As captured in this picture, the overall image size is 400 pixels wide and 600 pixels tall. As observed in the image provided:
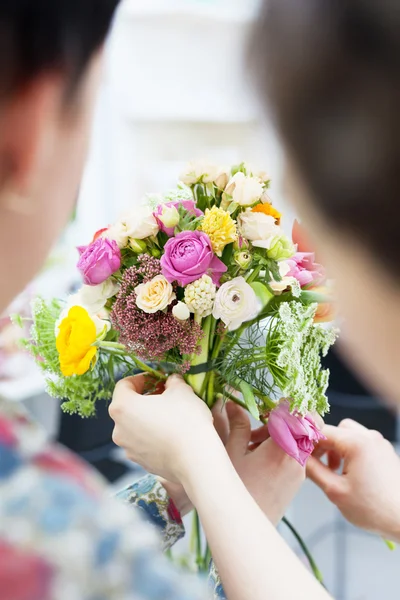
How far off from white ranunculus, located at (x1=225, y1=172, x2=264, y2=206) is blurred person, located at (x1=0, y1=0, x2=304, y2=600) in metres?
0.34

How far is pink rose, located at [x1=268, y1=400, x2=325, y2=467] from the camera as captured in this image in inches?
28.0

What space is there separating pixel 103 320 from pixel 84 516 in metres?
0.45

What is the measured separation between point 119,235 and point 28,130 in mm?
374

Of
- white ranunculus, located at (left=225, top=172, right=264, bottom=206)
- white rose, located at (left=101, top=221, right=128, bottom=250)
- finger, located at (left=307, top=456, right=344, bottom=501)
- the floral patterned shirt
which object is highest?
white ranunculus, located at (left=225, top=172, right=264, bottom=206)

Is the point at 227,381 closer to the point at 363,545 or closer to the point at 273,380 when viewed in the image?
the point at 273,380

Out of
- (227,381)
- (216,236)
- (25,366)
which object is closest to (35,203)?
(216,236)

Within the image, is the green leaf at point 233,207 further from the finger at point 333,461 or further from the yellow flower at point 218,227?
the finger at point 333,461

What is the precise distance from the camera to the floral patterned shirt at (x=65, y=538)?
0.29m

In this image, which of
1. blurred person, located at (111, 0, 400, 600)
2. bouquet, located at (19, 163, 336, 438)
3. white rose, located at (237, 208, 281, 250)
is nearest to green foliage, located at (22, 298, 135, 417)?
bouquet, located at (19, 163, 336, 438)

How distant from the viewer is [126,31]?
1906 mm

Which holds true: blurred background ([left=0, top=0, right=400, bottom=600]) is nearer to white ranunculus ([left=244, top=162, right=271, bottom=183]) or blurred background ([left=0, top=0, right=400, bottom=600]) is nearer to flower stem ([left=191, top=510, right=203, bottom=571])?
flower stem ([left=191, top=510, right=203, bottom=571])

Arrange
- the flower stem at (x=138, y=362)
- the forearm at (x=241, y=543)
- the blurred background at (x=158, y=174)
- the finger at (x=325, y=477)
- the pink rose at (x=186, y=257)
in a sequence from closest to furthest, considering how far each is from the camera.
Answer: the forearm at (x=241, y=543) < the pink rose at (x=186, y=257) < the flower stem at (x=138, y=362) < the finger at (x=325, y=477) < the blurred background at (x=158, y=174)

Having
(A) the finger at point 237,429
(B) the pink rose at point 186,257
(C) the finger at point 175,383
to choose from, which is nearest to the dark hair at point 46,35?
(B) the pink rose at point 186,257

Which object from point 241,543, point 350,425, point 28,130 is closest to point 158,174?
point 350,425
